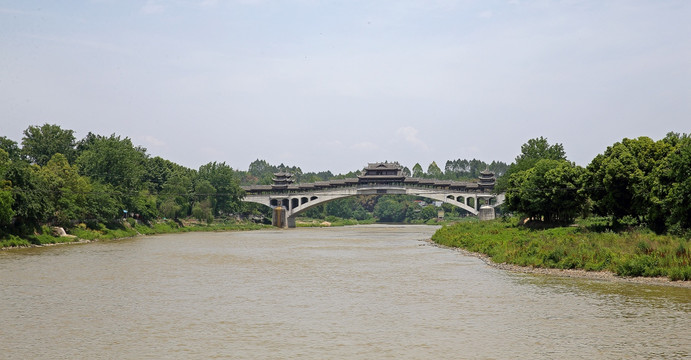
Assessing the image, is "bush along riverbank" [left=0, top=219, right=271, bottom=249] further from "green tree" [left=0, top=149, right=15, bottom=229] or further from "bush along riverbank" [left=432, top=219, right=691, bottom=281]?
"bush along riverbank" [left=432, top=219, right=691, bottom=281]

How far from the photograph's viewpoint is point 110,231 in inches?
2628

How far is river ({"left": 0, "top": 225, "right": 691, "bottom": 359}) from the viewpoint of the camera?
Answer: 16.2 m

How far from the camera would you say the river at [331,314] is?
16.2 m

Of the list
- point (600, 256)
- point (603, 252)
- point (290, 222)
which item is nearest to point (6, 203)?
point (600, 256)

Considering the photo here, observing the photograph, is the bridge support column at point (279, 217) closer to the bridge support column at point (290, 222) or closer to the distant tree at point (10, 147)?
the bridge support column at point (290, 222)

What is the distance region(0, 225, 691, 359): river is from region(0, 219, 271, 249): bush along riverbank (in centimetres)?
1548

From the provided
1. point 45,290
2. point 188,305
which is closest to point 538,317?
point 188,305

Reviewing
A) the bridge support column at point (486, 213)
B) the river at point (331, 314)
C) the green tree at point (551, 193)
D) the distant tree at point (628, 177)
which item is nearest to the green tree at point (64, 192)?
the river at point (331, 314)

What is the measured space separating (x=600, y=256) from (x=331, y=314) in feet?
53.8

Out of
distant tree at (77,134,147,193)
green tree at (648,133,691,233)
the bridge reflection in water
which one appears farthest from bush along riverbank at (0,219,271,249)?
green tree at (648,133,691,233)

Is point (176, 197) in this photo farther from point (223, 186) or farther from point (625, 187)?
point (625, 187)

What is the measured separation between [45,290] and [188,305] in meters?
7.47

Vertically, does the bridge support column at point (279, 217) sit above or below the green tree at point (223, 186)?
below

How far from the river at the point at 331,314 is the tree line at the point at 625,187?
980cm
